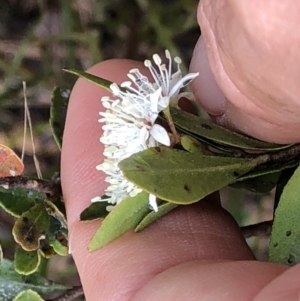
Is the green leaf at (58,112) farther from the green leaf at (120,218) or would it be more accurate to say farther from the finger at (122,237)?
the green leaf at (120,218)

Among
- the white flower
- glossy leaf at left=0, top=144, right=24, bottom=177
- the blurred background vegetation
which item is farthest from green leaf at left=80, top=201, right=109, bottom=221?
the blurred background vegetation

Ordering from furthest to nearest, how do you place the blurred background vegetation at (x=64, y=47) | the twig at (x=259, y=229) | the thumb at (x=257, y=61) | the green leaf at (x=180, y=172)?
the blurred background vegetation at (x=64, y=47), the twig at (x=259, y=229), the green leaf at (x=180, y=172), the thumb at (x=257, y=61)

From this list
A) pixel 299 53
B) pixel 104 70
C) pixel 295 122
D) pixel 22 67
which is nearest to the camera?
pixel 299 53

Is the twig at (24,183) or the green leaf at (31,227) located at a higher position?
the twig at (24,183)

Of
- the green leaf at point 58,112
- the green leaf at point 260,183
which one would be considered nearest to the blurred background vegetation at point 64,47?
the green leaf at point 58,112

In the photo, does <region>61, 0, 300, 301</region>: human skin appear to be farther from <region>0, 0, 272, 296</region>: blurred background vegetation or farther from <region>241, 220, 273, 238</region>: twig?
<region>0, 0, 272, 296</region>: blurred background vegetation

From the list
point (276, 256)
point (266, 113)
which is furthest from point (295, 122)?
point (276, 256)

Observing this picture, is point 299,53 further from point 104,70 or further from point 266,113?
point 104,70
